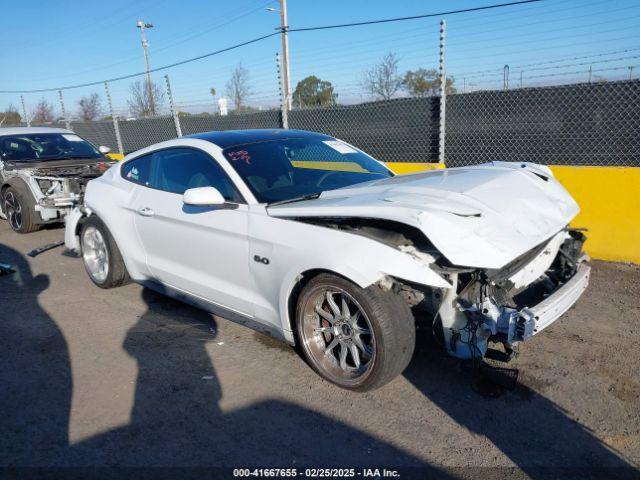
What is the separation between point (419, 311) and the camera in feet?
11.1

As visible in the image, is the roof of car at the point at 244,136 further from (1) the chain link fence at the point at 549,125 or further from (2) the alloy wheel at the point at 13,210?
(2) the alloy wheel at the point at 13,210

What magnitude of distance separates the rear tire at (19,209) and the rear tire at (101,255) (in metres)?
3.16

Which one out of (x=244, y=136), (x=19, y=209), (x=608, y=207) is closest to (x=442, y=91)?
(x=608, y=207)

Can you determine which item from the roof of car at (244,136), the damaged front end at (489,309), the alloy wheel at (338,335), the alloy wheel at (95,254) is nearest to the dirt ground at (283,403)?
the alloy wheel at (338,335)

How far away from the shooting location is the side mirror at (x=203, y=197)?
141 inches

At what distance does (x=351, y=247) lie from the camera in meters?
3.08

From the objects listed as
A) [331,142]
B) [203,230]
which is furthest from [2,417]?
[331,142]

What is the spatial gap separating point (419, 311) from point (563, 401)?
1001mm

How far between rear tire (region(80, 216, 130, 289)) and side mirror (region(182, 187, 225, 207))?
1961 millimetres

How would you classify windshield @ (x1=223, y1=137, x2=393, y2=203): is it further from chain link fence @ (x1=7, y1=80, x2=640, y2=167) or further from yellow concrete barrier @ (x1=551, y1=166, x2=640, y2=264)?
chain link fence @ (x1=7, y1=80, x2=640, y2=167)

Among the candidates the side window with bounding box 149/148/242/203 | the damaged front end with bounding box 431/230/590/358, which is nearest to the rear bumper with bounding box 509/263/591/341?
the damaged front end with bounding box 431/230/590/358

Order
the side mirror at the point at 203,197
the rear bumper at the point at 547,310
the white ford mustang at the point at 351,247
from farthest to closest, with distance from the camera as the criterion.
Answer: the side mirror at the point at 203,197 → the white ford mustang at the point at 351,247 → the rear bumper at the point at 547,310

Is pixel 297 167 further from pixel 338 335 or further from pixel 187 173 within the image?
pixel 338 335

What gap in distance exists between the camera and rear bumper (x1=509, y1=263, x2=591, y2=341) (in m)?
2.89
